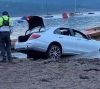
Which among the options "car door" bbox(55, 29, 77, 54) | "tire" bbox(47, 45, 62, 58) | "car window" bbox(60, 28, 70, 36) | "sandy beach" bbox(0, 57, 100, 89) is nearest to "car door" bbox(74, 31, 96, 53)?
"car door" bbox(55, 29, 77, 54)

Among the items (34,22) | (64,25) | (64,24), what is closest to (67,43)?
(34,22)

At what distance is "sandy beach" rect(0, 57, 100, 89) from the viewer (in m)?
9.12

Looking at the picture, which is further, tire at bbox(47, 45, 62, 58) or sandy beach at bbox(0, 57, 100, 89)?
tire at bbox(47, 45, 62, 58)

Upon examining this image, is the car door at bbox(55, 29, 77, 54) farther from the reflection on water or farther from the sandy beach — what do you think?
the reflection on water

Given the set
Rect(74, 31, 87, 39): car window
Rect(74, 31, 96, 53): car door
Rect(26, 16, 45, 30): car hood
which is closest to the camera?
Rect(26, 16, 45, 30): car hood

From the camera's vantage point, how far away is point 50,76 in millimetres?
10383

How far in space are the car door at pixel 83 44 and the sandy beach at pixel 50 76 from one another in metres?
4.50

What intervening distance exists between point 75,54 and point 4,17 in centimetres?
505

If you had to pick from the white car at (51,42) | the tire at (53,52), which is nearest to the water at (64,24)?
the white car at (51,42)

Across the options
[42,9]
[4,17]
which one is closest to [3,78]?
[4,17]

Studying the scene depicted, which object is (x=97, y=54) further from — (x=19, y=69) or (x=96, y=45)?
(x=19, y=69)

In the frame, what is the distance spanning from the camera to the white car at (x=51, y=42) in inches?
629

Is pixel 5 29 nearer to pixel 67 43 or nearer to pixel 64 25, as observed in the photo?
pixel 67 43

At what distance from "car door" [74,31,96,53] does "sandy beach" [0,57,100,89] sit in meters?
4.50
